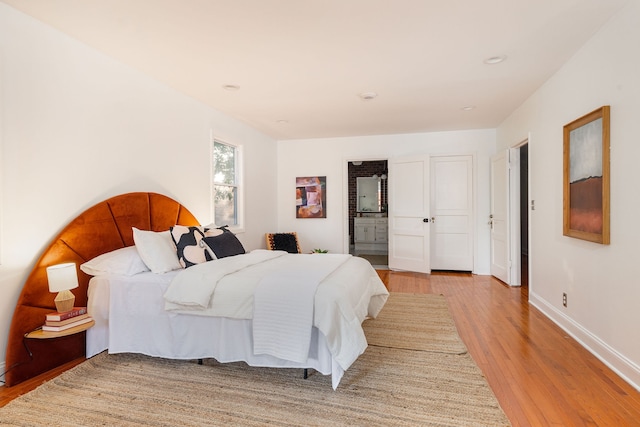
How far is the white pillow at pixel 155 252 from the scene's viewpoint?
2.78 metres

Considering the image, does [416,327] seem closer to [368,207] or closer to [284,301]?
[284,301]

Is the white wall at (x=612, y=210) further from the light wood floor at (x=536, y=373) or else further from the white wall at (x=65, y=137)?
the white wall at (x=65, y=137)

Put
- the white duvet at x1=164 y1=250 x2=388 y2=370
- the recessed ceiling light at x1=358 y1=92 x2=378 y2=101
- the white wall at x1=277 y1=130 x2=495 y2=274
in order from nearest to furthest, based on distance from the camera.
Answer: the white duvet at x1=164 y1=250 x2=388 y2=370 < the recessed ceiling light at x1=358 y1=92 x2=378 y2=101 < the white wall at x1=277 y1=130 x2=495 y2=274

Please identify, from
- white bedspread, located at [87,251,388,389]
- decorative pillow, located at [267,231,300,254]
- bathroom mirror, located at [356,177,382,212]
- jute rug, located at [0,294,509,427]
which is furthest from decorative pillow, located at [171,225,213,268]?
bathroom mirror, located at [356,177,382,212]

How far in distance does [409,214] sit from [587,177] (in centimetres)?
334

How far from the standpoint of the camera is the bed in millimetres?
2209

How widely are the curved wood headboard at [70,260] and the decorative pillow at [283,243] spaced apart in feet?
8.79

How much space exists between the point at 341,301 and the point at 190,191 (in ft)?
8.61

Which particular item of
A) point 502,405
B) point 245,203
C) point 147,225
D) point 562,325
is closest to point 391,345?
point 502,405

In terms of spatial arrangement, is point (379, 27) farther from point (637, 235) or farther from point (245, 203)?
point (245, 203)

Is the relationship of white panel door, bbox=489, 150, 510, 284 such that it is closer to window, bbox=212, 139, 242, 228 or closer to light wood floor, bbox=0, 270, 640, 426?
light wood floor, bbox=0, 270, 640, 426

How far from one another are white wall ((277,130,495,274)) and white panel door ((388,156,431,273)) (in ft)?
1.11

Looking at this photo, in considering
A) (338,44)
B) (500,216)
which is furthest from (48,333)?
(500,216)

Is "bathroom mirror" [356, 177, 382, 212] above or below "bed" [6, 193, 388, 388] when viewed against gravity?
above
